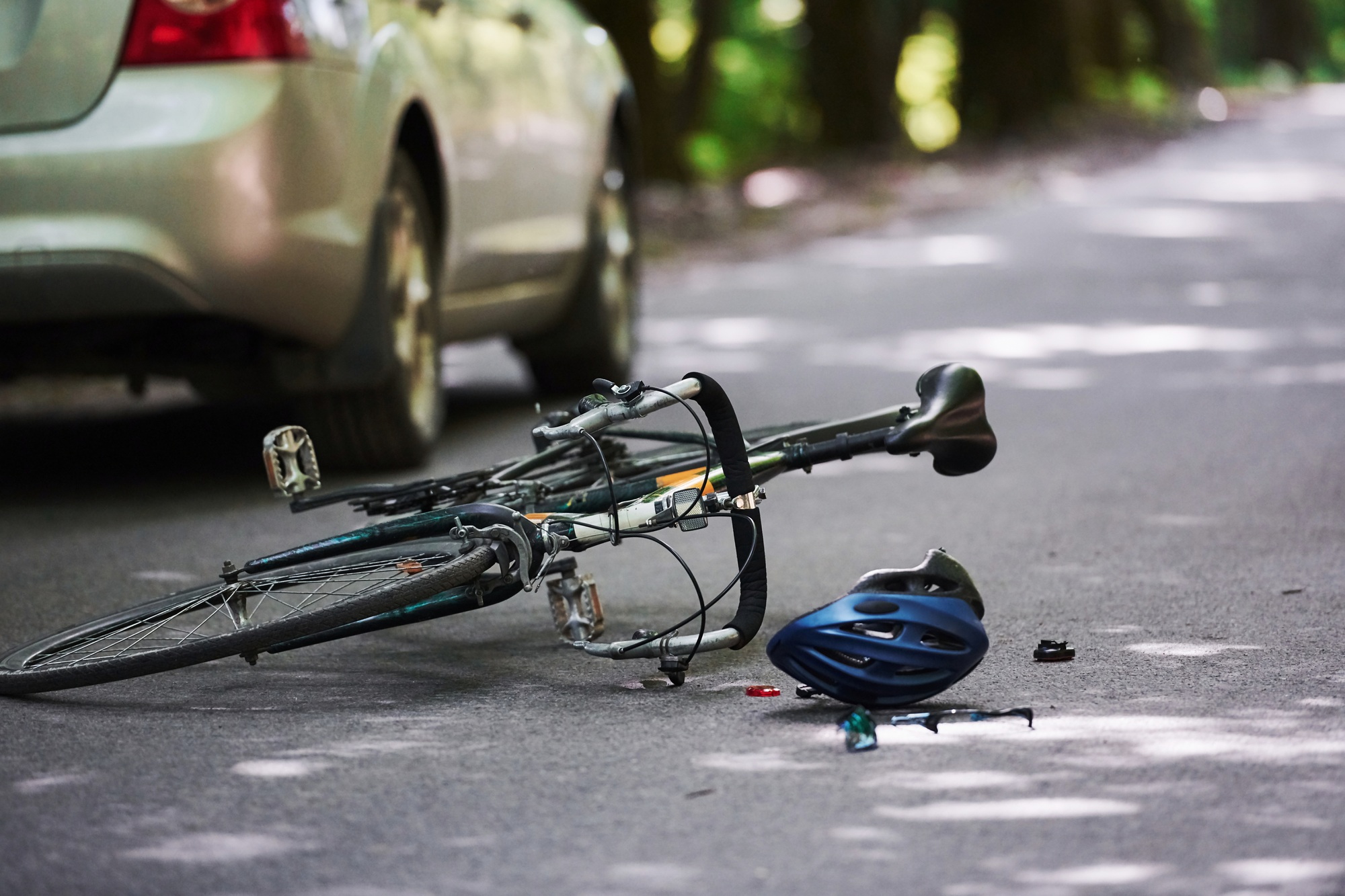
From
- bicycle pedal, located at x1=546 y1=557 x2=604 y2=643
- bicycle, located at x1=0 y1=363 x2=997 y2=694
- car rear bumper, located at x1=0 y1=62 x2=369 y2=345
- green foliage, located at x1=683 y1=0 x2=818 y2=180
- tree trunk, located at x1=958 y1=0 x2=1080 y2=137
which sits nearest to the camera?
bicycle, located at x1=0 y1=363 x2=997 y2=694

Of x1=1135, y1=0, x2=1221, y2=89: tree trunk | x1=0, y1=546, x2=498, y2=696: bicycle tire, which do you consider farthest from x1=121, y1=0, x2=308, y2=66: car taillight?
x1=1135, y1=0, x2=1221, y2=89: tree trunk

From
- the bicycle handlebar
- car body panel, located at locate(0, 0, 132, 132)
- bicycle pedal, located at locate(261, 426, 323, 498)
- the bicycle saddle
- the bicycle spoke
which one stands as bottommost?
the bicycle spoke

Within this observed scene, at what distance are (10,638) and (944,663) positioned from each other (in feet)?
7.75

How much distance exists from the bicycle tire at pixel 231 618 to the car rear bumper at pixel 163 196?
5.54 ft

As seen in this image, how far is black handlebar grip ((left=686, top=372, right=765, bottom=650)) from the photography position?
4.22 m

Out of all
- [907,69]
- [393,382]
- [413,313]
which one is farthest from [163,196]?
[907,69]

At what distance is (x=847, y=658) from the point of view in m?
3.82

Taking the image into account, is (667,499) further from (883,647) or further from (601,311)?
(601,311)

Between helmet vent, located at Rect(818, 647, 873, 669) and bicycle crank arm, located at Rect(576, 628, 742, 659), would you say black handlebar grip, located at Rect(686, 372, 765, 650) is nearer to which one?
bicycle crank arm, located at Rect(576, 628, 742, 659)

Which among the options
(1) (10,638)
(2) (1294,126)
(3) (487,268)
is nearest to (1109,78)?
(2) (1294,126)

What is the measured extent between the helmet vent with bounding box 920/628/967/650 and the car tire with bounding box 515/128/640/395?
5001 millimetres

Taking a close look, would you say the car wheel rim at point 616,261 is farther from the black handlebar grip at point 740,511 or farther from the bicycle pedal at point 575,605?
the black handlebar grip at point 740,511

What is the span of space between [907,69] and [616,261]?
40223mm

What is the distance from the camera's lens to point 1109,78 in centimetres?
3428
